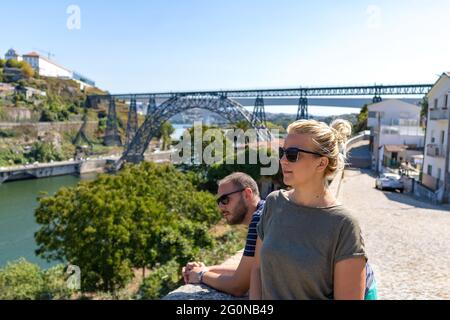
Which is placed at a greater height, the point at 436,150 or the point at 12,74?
the point at 12,74

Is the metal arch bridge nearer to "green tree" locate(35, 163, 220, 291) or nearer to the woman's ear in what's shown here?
"green tree" locate(35, 163, 220, 291)

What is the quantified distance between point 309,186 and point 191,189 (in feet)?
59.2

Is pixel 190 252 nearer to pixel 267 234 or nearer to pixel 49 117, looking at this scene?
pixel 267 234

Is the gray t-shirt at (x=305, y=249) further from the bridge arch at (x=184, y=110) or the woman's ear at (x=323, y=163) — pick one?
the bridge arch at (x=184, y=110)

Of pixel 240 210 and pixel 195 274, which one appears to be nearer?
pixel 240 210

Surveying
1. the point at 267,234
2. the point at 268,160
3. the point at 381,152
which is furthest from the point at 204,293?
the point at 381,152

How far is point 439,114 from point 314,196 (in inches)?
777

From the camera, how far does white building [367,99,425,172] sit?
27638 millimetres

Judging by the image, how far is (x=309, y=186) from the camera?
1893 millimetres

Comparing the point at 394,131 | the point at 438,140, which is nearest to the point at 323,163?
the point at 438,140

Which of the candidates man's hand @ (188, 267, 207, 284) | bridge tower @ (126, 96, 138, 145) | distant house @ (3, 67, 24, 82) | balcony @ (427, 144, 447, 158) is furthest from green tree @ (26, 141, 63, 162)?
man's hand @ (188, 267, 207, 284)

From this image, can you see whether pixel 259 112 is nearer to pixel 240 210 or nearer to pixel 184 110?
pixel 184 110

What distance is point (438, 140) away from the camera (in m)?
19.7

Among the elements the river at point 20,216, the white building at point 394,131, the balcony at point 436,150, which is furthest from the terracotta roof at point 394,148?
the river at point 20,216
